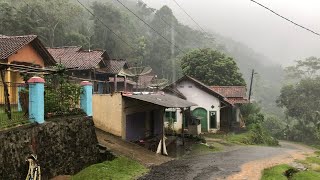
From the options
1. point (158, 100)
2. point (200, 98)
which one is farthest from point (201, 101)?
point (158, 100)

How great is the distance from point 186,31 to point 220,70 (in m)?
61.5

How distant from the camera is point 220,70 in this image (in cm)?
4825

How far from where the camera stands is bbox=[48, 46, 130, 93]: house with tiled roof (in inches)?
1403

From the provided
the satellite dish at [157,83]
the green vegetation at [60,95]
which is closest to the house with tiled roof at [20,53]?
the green vegetation at [60,95]

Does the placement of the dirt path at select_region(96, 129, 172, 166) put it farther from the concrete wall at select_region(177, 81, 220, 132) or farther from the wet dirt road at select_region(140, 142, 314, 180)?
the concrete wall at select_region(177, 81, 220, 132)

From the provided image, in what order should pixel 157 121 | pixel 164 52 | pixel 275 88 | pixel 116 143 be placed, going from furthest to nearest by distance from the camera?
pixel 275 88, pixel 164 52, pixel 157 121, pixel 116 143

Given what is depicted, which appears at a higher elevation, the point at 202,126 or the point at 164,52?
the point at 164,52

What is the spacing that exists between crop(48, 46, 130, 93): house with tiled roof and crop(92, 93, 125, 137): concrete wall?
35.1 feet

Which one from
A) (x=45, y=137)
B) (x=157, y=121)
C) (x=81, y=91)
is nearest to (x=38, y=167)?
(x=45, y=137)

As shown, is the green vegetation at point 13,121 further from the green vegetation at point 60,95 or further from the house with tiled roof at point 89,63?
the house with tiled roof at point 89,63

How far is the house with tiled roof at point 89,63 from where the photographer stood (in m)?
35.6

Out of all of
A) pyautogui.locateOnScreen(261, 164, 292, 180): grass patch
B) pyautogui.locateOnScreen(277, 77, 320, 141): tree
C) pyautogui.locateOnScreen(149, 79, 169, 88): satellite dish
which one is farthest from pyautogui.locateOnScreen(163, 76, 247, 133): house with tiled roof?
pyautogui.locateOnScreen(277, 77, 320, 141): tree

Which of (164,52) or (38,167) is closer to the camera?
(38,167)

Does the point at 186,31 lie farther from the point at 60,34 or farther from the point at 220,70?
the point at 220,70
